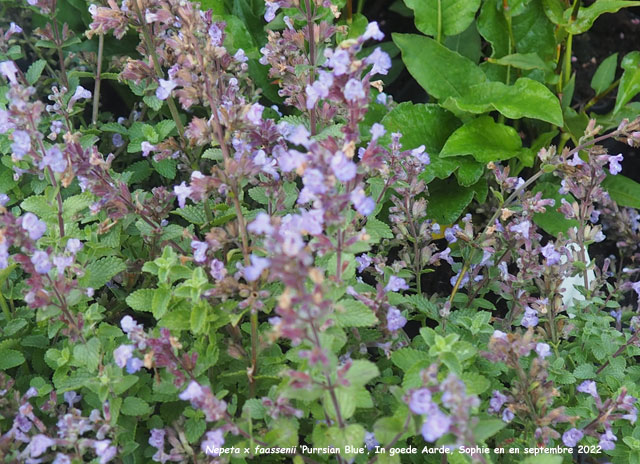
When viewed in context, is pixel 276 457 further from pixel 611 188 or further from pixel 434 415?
pixel 611 188

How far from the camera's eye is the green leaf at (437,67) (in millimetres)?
1997

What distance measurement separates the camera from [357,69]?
3.01 ft

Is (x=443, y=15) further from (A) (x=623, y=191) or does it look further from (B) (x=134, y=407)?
(B) (x=134, y=407)

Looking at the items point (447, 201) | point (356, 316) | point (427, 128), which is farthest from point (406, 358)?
point (427, 128)

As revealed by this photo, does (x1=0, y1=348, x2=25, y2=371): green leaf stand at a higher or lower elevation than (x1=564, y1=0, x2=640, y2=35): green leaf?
lower

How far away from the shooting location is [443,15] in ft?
6.90

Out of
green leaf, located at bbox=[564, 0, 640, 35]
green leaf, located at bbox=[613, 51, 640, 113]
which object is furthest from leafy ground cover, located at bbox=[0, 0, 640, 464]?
green leaf, located at bbox=[613, 51, 640, 113]

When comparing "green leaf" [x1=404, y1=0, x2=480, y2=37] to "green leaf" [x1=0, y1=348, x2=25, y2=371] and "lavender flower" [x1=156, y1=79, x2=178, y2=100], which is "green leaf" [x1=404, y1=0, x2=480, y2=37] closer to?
"lavender flower" [x1=156, y1=79, x2=178, y2=100]

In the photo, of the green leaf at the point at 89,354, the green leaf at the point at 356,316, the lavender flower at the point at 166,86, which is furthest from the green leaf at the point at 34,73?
the green leaf at the point at 356,316

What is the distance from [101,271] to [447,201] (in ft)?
3.62

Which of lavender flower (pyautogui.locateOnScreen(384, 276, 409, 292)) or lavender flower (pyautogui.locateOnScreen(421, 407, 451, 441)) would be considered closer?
lavender flower (pyautogui.locateOnScreen(421, 407, 451, 441))

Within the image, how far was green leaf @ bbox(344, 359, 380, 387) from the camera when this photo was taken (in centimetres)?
85

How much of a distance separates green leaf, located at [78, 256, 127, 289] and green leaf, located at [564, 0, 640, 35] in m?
1.52

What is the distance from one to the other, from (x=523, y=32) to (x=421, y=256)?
1.15 meters
